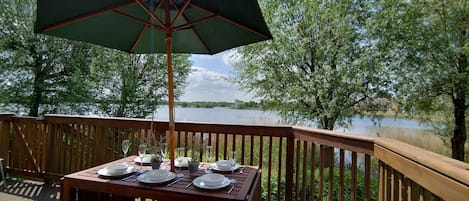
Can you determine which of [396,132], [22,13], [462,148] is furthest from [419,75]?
[22,13]

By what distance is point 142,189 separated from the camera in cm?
169

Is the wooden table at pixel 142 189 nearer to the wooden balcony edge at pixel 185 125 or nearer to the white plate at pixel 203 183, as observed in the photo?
the white plate at pixel 203 183

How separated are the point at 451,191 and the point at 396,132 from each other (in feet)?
21.8

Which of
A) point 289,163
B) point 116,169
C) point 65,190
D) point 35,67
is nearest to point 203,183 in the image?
point 116,169

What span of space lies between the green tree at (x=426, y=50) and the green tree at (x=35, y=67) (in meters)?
8.00

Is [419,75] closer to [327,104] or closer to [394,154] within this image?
[327,104]

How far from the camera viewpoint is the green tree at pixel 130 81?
27.0 feet

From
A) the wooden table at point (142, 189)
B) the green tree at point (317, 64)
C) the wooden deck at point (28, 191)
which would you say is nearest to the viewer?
the wooden table at point (142, 189)

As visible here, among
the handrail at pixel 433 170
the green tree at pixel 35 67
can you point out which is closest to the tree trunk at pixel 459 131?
the handrail at pixel 433 170

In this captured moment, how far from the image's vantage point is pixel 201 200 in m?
1.57

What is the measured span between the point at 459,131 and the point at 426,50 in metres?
2.28

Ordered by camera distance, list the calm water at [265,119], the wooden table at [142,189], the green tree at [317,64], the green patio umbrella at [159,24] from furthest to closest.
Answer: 1. the calm water at [265,119]
2. the green tree at [317,64]
3. the green patio umbrella at [159,24]
4. the wooden table at [142,189]

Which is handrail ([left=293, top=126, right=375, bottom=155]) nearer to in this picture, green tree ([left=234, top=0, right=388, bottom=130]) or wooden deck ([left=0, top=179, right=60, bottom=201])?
wooden deck ([left=0, top=179, right=60, bottom=201])

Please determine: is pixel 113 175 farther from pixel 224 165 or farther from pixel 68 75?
pixel 68 75
